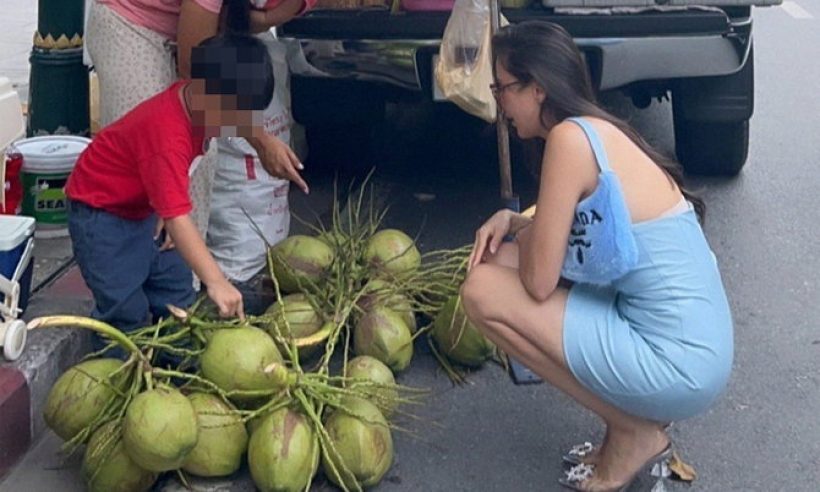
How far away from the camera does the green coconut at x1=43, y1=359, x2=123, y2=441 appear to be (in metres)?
3.14

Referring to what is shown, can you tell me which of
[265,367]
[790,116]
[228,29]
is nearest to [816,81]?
[790,116]

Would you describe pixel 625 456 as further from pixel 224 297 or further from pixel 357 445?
pixel 224 297

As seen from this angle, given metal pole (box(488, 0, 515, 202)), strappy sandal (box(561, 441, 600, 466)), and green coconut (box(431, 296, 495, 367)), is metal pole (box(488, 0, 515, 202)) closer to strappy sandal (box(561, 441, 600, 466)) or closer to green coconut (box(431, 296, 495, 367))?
green coconut (box(431, 296, 495, 367))

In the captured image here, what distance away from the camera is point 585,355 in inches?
121

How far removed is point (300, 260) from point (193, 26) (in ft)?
2.58

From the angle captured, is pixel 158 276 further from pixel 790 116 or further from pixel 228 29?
pixel 790 116

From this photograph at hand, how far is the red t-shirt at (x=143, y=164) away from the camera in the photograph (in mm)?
3123

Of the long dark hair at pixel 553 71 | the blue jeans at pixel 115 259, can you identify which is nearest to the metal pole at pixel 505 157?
the long dark hair at pixel 553 71

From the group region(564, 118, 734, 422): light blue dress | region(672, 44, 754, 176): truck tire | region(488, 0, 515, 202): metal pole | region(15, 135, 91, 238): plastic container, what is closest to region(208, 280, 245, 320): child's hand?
region(564, 118, 734, 422): light blue dress

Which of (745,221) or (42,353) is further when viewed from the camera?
(745,221)

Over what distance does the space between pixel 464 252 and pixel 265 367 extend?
1.10 m

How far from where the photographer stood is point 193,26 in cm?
353

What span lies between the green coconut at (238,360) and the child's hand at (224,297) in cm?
8

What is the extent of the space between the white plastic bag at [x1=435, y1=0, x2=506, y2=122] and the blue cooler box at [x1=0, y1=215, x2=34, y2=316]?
1426 mm
